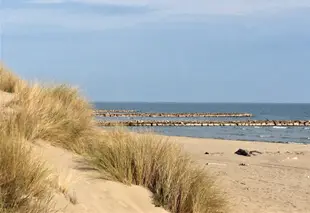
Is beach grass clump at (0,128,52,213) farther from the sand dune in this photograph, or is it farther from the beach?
the beach

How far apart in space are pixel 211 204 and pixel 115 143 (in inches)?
58.3

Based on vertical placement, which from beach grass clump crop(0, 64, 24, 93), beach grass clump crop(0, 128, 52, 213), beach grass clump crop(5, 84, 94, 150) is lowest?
beach grass clump crop(0, 128, 52, 213)

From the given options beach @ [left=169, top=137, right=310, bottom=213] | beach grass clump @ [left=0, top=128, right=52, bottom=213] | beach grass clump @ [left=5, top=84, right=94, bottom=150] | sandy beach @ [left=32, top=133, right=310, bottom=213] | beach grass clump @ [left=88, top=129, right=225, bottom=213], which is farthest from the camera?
beach @ [left=169, top=137, right=310, bottom=213]

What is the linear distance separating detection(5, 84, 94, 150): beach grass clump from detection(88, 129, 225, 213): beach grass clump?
37.0 inches

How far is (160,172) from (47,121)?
2.33 meters

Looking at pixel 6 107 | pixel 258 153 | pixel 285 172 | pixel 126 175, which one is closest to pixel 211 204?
pixel 126 175

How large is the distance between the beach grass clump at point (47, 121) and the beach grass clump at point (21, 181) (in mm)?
1741

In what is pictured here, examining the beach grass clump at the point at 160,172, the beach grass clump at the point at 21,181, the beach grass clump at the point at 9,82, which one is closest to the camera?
the beach grass clump at the point at 21,181

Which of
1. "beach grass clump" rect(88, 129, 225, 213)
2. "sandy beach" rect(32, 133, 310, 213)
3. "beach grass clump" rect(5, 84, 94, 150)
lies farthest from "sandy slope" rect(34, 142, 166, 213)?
"beach grass clump" rect(5, 84, 94, 150)

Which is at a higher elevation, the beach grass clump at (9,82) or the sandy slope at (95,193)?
the beach grass clump at (9,82)

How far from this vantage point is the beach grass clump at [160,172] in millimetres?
6605

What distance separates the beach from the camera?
30.4 ft

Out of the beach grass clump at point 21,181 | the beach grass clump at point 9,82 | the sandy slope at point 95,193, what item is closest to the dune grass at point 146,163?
the sandy slope at point 95,193

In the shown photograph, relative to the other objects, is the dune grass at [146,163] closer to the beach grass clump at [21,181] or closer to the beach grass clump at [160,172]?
the beach grass clump at [160,172]
